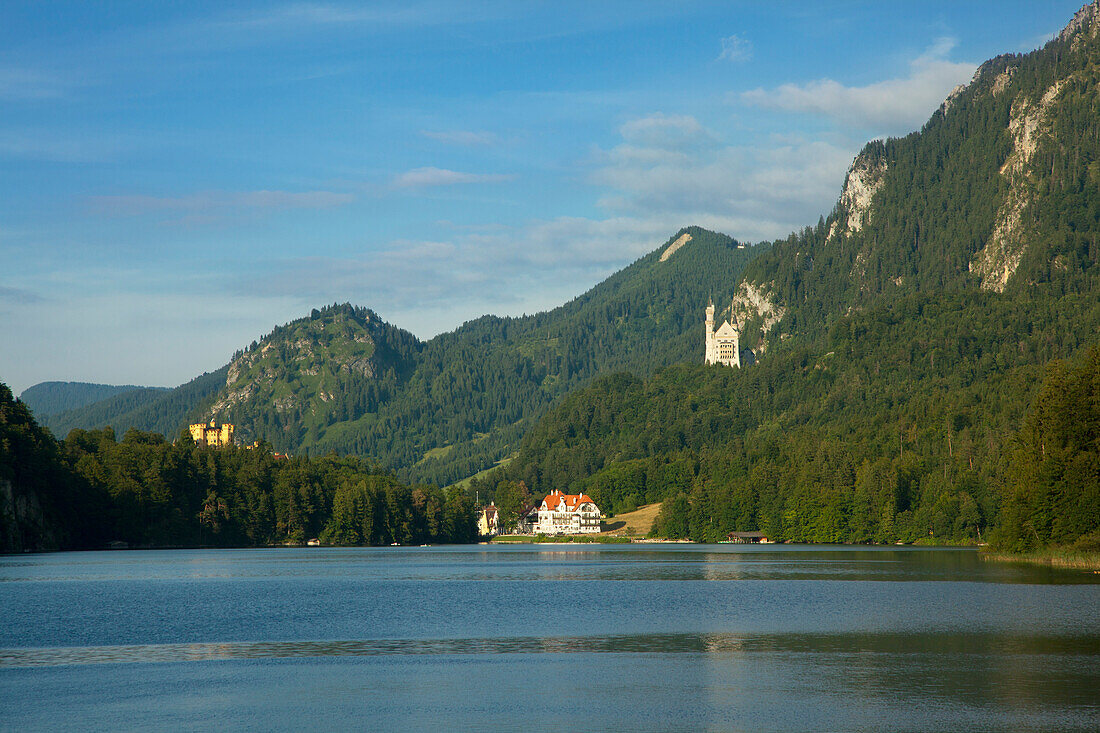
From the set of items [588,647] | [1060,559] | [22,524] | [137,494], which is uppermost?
[137,494]

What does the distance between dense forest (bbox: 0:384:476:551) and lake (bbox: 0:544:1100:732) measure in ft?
205

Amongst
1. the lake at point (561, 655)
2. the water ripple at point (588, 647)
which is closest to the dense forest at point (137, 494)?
the lake at point (561, 655)

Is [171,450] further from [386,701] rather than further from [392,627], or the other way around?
[386,701]

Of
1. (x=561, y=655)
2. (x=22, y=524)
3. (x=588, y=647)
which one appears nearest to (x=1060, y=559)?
(x=588, y=647)

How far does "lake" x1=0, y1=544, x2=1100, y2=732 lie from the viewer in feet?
107

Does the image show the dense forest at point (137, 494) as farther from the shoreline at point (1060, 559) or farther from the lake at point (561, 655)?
the shoreline at point (1060, 559)

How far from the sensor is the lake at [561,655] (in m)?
32.8

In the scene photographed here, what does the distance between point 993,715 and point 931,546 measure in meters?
137

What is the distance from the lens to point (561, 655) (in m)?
45.9

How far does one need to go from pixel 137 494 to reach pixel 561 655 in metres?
137

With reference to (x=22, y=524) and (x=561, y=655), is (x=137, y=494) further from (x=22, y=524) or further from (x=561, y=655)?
(x=561, y=655)

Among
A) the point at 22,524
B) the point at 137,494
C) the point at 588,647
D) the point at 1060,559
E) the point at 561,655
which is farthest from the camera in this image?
the point at 137,494

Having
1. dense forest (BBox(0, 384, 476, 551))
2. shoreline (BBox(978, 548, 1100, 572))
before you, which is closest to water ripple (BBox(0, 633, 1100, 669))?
shoreline (BBox(978, 548, 1100, 572))

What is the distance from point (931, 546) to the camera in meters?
161
